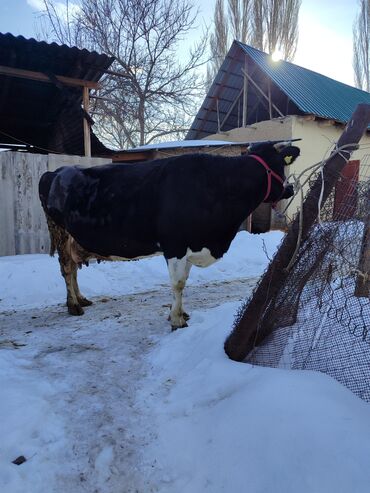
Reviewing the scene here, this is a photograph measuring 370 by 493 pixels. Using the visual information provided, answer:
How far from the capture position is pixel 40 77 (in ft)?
25.6

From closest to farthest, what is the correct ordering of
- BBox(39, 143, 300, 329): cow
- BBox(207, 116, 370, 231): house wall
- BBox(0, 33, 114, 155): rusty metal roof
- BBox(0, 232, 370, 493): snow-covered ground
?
BBox(0, 232, 370, 493): snow-covered ground
BBox(39, 143, 300, 329): cow
BBox(0, 33, 114, 155): rusty metal roof
BBox(207, 116, 370, 231): house wall

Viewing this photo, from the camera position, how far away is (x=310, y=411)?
2.22 meters

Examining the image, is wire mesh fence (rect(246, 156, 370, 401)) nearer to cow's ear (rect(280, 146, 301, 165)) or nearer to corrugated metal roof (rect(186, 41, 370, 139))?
cow's ear (rect(280, 146, 301, 165))

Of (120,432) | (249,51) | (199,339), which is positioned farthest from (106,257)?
(249,51)

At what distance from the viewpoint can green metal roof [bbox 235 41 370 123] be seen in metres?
13.8

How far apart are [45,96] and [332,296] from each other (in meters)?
9.52

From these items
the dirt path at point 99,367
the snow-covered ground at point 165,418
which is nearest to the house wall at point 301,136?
the dirt path at point 99,367

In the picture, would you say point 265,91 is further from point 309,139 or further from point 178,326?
point 178,326

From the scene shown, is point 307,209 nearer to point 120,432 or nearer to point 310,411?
point 310,411

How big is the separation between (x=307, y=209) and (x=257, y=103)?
14908mm

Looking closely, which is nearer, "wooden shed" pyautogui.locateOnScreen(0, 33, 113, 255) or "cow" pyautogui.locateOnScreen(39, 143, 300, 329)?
"cow" pyautogui.locateOnScreen(39, 143, 300, 329)

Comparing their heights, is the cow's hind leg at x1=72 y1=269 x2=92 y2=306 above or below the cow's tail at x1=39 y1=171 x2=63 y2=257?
below

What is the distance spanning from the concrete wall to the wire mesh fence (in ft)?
19.8

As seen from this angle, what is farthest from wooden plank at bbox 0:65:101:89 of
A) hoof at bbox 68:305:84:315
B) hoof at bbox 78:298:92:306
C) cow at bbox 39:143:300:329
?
hoof at bbox 68:305:84:315
